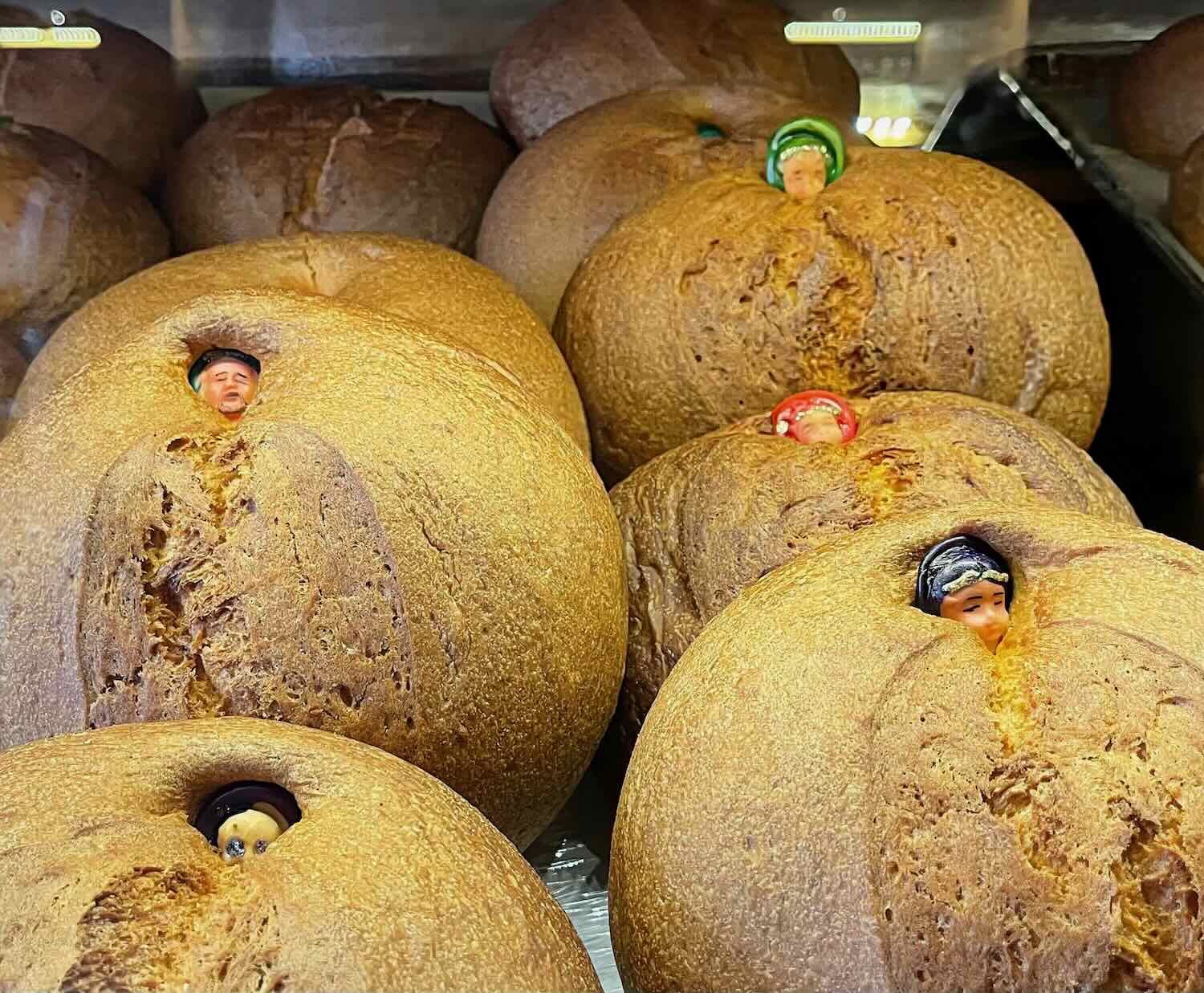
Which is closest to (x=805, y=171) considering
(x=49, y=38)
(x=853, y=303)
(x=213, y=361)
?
(x=853, y=303)

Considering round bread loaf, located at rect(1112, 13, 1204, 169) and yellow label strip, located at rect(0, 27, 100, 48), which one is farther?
round bread loaf, located at rect(1112, 13, 1204, 169)

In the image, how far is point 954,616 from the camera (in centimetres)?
89

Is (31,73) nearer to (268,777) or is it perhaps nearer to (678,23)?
(678,23)

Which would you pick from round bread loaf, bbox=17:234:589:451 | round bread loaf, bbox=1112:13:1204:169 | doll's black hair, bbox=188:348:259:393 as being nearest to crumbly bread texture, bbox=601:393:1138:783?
round bread loaf, bbox=17:234:589:451

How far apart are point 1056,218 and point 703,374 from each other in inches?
18.6

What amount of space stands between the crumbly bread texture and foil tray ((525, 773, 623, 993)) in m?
0.06

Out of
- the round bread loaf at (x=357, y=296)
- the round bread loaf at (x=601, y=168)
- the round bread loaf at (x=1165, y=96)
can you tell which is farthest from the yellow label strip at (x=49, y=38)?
the round bread loaf at (x=1165, y=96)

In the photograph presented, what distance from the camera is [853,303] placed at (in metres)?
1.49

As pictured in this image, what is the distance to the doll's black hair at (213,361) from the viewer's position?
3.74 feet

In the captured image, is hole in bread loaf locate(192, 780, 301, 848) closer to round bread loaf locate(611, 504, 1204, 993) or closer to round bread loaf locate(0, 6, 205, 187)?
round bread loaf locate(611, 504, 1204, 993)

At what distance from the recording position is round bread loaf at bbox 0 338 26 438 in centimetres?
145

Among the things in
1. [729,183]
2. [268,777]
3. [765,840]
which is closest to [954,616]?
[765,840]

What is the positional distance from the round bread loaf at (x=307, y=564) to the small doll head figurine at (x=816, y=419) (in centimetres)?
35

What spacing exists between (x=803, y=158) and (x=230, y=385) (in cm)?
79
